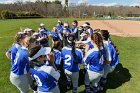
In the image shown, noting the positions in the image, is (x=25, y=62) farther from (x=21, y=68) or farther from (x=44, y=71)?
(x=44, y=71)

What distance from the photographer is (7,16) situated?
70625 mm

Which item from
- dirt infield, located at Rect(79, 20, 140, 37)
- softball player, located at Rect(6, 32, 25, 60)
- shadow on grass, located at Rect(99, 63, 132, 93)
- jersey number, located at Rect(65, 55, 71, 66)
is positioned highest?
softball player, located at Rect(6, 32, 25, 60)

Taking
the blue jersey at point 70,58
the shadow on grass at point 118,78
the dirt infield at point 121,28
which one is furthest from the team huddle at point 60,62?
the dirt infield at point 121,28

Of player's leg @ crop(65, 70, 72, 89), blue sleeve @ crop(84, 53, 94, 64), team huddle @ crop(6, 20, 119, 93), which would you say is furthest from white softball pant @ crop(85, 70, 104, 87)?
player's leg @ crop(65, 70, 72, 89)

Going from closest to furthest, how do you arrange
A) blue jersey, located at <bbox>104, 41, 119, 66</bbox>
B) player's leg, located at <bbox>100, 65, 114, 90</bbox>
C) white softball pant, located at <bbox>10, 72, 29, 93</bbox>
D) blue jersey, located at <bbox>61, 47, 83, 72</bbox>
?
white softball pant, located at <bbox>10, 72, 29, 93</bbox> → blue jersey, located at <bbox>61, 47, 83, 72</bbox> → blue jersey, located at <bbox>104, 41, 119, 66</bbox> → player's leg, located at <bbox>100, 65, 114, 90</bbox>

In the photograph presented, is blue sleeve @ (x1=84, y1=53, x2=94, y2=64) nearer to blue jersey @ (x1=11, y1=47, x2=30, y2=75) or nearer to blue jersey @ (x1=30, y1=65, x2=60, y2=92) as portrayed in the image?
blue jersey @ (x1=11, y1=47, x2=30, y2=75)

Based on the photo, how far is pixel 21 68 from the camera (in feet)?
27.6

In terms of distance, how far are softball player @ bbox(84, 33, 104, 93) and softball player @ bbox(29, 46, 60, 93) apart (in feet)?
9.27

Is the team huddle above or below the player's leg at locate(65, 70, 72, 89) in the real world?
above

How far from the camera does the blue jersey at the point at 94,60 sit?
927 centimetres

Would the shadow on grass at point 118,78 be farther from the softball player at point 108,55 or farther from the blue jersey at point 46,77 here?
the blue jersey at point 46,77

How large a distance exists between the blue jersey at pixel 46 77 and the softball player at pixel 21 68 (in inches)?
70.6

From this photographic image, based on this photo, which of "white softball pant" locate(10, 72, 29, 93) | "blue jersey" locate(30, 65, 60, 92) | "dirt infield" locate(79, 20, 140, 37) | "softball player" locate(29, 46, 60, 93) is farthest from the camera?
"dirt infield" locate(79, 20, 140, 37)

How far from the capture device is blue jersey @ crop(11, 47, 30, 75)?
27.0 feet
